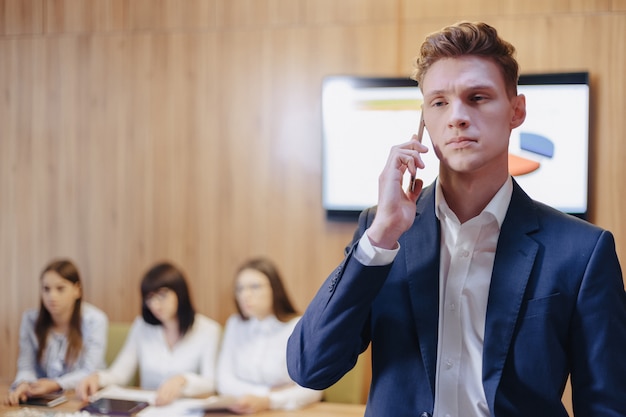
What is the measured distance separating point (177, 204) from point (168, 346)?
3.18 ft

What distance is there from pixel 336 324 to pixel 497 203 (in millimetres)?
348

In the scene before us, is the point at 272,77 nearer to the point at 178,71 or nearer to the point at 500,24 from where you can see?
the point at 178,71

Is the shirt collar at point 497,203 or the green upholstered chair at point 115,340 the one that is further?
the green upholstered chair at point 115,340

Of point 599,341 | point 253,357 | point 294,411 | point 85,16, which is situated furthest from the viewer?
point 85,16

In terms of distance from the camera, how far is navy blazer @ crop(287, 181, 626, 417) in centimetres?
113

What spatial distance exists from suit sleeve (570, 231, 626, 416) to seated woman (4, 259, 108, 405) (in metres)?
2.87

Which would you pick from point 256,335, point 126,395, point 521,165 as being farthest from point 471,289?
point 521,165

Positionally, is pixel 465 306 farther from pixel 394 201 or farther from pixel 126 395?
pixel 126 395

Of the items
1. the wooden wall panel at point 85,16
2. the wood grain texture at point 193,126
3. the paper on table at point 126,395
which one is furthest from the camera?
the wooden wall panel at point 85,16

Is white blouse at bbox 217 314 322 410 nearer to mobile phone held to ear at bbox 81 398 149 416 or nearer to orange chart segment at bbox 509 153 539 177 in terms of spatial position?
mobile phone held to ear at bbox 81 398 149 416

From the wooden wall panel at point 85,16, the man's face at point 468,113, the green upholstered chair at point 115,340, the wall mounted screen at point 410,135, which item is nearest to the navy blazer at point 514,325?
the man's face at point 468,113

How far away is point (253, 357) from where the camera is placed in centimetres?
330

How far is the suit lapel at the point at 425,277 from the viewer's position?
1.18 m

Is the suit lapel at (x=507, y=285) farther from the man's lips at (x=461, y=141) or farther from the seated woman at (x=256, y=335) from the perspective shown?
the seated woman at (x=256, y=335)
